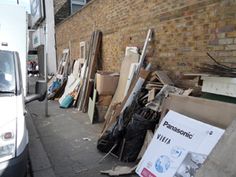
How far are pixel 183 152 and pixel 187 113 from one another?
59cm

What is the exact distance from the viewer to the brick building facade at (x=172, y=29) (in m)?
3.83

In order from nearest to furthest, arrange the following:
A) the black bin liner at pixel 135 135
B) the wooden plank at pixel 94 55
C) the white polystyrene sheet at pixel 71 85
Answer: the black bin liner at pixel 135 135 < the wooden plank at pixel 94 55 < the white polystyrene sheet at pixel 71 85

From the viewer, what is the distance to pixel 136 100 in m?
4.97

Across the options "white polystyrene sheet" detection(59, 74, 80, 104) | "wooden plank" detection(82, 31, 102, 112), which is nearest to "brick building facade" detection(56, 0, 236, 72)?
"wooden plank" detection(82, 31, 102, 112)

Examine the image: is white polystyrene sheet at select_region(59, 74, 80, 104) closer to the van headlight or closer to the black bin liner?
the black bin liner

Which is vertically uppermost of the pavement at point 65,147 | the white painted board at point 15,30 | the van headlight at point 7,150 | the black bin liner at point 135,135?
the white painted board at point 15,30

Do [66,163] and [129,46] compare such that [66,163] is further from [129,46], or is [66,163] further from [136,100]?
[129,46]

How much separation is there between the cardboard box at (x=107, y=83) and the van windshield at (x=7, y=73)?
9.45 feet

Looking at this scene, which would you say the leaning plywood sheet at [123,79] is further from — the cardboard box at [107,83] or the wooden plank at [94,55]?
the wooden plank at [94,55]

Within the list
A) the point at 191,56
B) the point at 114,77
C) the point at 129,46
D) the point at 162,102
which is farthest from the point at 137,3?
the point at 162,102

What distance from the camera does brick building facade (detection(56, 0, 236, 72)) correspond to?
3.83 meters

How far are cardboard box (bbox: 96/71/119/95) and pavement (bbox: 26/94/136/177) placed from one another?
2.84 ft

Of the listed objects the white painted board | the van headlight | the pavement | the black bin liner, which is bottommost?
the pavement

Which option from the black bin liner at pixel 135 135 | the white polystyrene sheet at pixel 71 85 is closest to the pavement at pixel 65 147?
the black bin liner at pixel 135 135
